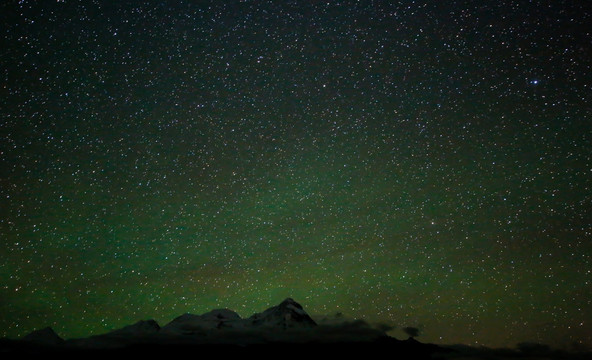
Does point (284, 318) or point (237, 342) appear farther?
point (284, 318)

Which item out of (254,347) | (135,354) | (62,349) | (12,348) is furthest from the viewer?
(254,347)

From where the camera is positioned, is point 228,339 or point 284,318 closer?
point 228,339

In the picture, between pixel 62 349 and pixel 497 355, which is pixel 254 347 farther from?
pixel 497 355

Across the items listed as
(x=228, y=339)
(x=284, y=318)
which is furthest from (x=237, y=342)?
(x=284, y=318)

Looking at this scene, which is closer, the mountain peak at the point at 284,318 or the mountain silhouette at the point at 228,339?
the mountain silhouette at the point at 228,339

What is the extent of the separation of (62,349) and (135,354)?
7.57 m

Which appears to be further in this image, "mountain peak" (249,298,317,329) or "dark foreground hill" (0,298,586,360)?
"mountain peak" (249,298,317,329)

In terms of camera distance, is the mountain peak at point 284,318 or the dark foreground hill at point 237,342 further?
the mountain peak at point 284,318

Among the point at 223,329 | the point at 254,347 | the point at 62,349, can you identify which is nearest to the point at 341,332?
the point at 254,347

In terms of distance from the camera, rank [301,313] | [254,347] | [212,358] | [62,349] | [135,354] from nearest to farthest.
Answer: [62,349] < [135,354] < [212,358] < [254,347] < [301,313]

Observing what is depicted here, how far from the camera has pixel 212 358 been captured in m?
47.3

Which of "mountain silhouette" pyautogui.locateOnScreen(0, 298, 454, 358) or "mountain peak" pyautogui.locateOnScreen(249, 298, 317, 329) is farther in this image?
"mountain peak" pyautogui.locateOnScreen(249, 298, 317, 329)

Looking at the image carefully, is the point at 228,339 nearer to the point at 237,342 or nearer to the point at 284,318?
the point at 237,342

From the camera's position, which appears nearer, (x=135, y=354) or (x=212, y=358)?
(x=135, y=354)
